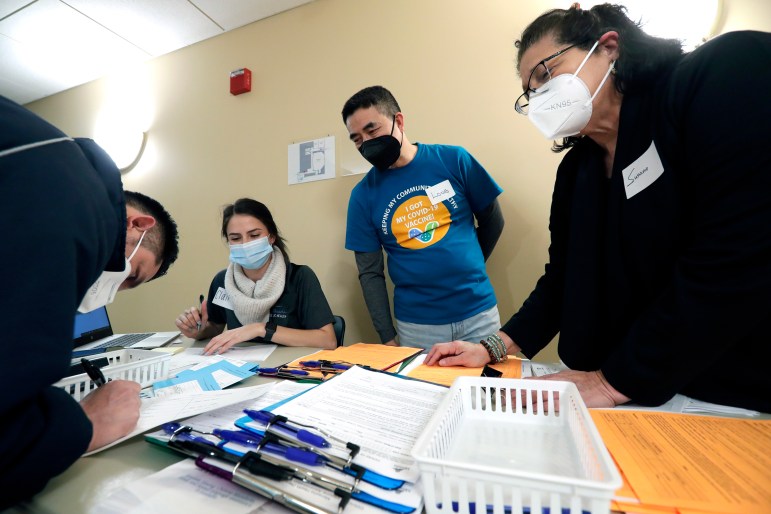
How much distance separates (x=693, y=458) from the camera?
0.41 metres

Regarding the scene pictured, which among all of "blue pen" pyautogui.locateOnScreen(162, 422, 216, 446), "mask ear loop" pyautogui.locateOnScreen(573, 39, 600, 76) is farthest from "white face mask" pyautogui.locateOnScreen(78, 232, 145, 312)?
"mask ear loop" pyautogui.locateOnScreen(573, 39, 600, 76)

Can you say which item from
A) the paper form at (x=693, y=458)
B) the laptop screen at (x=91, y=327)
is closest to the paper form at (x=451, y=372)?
the paper form at (x=693, y=458)

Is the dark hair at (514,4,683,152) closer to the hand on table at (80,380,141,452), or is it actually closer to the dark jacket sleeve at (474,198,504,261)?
the dark jacket sleeve at (474,198,504,261)

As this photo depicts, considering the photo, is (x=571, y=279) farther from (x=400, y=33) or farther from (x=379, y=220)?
(x=400, y=33)

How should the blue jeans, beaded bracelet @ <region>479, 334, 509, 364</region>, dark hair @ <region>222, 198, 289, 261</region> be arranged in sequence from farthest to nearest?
dark hair @ <region>222, 198, 289, 261</region>, the blue jeans, beaded bracelet @ <region>479, 334, 509, 364</region>

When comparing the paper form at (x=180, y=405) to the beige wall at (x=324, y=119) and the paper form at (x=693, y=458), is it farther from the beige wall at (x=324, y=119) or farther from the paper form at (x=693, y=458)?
the beige wall at (x=324, y=119)

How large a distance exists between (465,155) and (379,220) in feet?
1.47

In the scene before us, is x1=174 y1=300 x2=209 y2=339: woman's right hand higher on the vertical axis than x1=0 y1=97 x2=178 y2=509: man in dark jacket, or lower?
lower

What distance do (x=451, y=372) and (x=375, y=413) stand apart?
0.29 meters

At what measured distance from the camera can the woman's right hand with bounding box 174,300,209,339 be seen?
1529 millimetres

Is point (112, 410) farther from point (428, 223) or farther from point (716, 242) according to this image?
point (428, 223)

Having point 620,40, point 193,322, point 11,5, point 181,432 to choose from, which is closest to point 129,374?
point 181,432

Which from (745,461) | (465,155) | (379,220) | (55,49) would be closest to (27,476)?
(745,461)

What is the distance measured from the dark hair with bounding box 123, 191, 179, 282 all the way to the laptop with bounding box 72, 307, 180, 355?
719 mm
